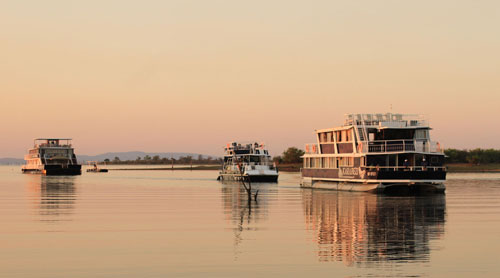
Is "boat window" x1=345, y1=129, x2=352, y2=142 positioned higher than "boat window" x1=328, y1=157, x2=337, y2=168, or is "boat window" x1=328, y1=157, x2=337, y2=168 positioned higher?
"boat window" x1=345, y1=129, x2=352, y2=142

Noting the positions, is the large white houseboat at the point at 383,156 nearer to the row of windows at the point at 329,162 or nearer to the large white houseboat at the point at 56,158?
the row of windows at the point at 329,162

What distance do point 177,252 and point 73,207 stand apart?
27074mm

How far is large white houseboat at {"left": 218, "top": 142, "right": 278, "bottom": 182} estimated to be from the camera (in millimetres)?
107500

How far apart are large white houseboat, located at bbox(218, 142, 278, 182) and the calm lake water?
56092mm

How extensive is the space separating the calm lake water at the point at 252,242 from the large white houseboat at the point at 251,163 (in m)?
56.1

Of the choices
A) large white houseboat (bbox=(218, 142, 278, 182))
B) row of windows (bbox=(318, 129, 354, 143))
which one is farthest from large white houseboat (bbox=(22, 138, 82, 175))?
row of windows (bbox=(318, 129, 354, 143))

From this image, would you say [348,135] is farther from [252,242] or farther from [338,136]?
[252,242]

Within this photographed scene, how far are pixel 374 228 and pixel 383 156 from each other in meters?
33.8

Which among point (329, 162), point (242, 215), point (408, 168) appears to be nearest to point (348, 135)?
point (329, 162)

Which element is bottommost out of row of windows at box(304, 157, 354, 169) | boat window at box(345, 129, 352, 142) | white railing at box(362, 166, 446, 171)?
white railing at box(362, 166, 446, 171)

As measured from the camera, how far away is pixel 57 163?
168000mm

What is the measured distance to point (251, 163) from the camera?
361ft

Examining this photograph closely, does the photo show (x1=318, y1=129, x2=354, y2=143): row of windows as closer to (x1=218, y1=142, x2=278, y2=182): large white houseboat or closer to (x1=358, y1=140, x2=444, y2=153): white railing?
(x1=358, y1=140, x2=444, y2=153): white railing

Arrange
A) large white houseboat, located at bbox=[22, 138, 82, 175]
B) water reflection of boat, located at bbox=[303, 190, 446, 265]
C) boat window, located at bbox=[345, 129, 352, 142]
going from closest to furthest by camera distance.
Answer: water reflection of boat, located at bbox=[303, 190, 446, 265]
boat window, located at bbox=[345, 129, 352, 142]
large white houseboat, located at bbox=[22, 138, 82, 175]
